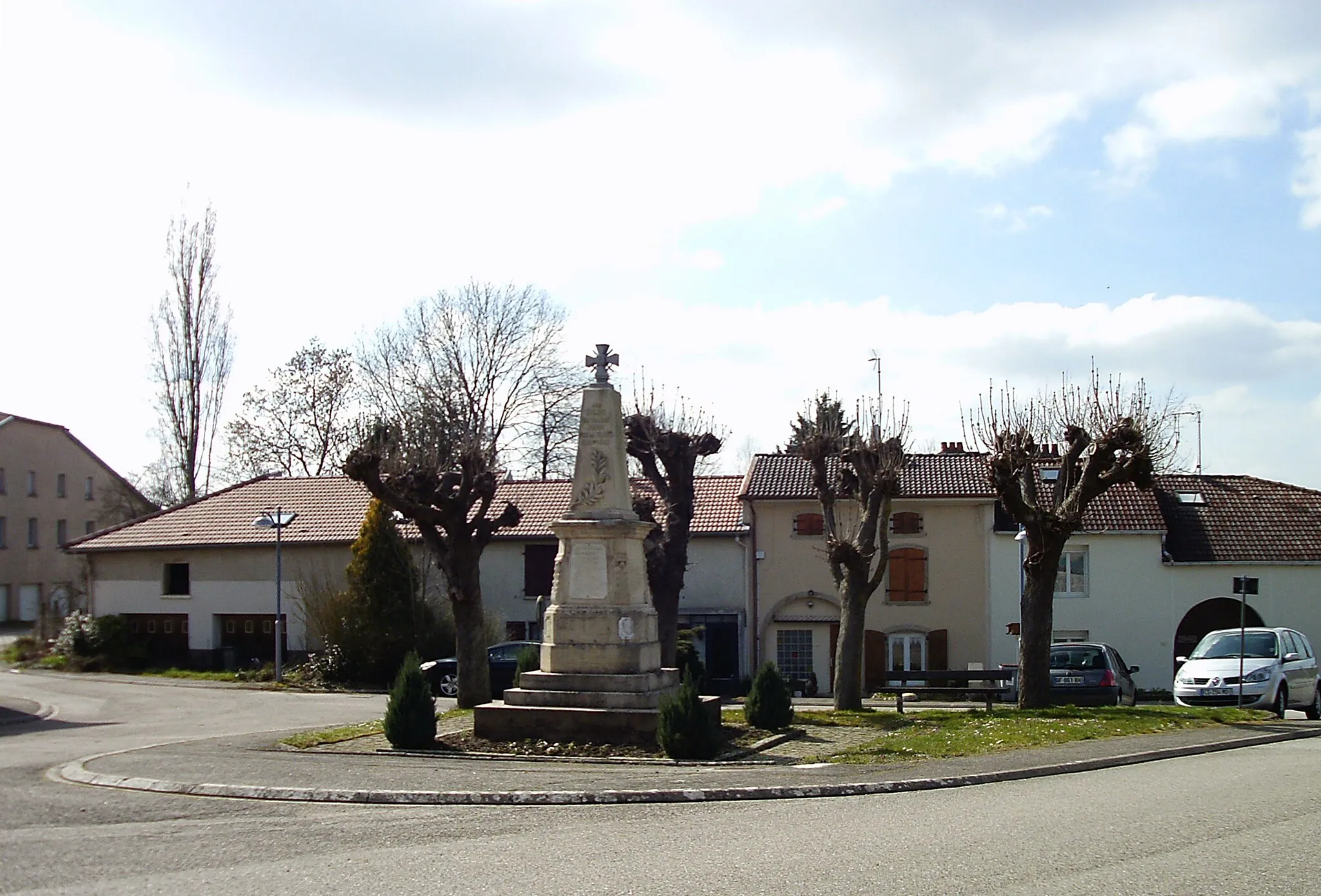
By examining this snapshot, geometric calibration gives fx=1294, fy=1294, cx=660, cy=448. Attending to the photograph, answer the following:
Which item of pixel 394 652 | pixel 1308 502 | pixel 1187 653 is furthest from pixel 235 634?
pixel 1308 502

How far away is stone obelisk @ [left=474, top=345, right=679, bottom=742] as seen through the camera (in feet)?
52.7

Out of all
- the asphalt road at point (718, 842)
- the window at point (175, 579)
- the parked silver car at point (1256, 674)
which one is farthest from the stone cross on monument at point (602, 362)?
the window at point (175, 579)

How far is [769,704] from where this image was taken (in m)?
18.0

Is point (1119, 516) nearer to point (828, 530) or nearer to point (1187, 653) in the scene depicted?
point (1187, 653)

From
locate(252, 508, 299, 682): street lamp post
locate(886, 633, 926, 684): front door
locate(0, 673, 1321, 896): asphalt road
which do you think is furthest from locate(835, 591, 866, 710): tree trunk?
locate(252, 508, 299, 682): street lamp post

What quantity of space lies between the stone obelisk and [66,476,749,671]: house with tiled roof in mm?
19403

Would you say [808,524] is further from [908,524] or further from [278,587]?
[278,587]

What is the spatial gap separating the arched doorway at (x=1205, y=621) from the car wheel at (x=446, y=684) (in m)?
19.9

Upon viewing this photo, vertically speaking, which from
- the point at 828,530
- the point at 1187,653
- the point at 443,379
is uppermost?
the point at 443,379

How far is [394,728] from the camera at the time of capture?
16.0 metres

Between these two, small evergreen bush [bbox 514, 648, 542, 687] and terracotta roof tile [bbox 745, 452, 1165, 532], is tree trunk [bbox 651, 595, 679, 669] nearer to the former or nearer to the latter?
small evergreen bush [bbox 514, 648, 542, 687]

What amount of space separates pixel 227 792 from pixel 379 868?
4747mm

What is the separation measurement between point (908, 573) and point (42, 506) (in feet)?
134

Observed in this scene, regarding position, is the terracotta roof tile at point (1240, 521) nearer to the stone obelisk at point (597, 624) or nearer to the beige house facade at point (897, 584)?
the beige house facade at point (897, 584)
